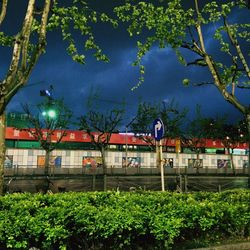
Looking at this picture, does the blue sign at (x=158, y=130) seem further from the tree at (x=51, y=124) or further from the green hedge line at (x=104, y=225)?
the tree at (x=51, y=124)

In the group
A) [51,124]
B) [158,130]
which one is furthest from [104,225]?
[51,124]

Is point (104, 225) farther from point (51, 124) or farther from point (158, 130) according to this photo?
point (51, 124)

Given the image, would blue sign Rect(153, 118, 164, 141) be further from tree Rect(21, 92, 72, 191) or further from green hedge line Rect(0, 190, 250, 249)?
tree Rect(21, 92, 72, 191)

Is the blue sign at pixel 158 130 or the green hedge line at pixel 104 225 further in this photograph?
the blue sign at pixel 158 130

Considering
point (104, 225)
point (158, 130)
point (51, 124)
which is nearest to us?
point (104, 225)

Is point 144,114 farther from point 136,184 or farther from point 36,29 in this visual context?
point 36,29

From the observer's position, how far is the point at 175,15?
1066cm

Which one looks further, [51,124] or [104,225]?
[51,124]

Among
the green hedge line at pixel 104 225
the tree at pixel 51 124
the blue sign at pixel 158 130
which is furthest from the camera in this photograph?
the tree at pixel 51 124

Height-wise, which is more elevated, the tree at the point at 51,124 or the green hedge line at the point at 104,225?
the tree at the point at 51,124

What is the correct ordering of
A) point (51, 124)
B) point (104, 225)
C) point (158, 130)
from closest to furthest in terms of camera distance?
point (104, 225) < point (158, 130) < point (51, 124)

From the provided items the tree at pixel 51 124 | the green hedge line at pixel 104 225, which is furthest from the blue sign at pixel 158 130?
the tree at pixel 51 124

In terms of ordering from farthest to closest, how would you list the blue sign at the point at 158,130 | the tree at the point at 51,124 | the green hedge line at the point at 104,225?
1. the tree at the point at 51,124
2. the blue sign at the point at 158,130
3. the green hedge line at the point at 104,225

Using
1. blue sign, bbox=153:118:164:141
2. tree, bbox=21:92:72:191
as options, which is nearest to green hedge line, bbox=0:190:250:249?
blue sign, bbox=153:118:164:141
